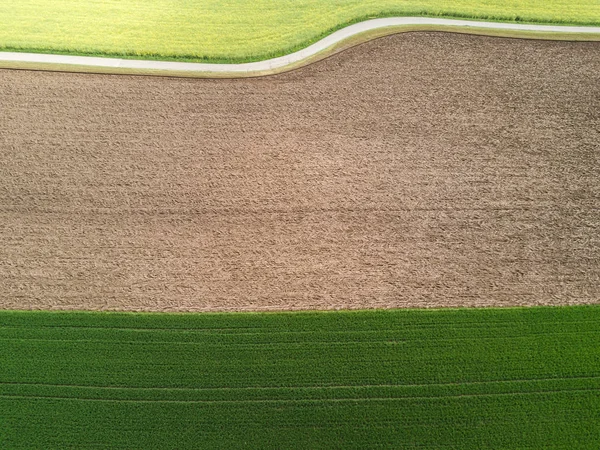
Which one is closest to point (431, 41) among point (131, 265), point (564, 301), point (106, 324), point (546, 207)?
point (546, 207)

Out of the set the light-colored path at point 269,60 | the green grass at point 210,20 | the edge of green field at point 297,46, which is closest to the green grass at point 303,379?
the light-colored path at point 269,60

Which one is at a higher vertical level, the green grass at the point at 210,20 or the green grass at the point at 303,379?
the green grass at the point at 210,20

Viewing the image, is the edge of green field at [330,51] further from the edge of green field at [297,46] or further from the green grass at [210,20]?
the green grass at [210,20]

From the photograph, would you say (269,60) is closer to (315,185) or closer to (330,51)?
(330,51)

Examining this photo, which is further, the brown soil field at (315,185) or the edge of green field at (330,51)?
the edge of green field at (330,51)

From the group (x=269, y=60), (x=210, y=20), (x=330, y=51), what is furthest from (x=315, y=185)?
(x=210, y=20)

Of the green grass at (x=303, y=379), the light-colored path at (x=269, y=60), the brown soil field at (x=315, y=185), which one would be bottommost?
the green grass at (x=303, y=379)
